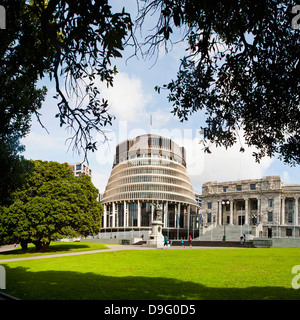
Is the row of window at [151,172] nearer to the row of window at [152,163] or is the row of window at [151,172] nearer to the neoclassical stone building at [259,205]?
the row of window at [152,163]

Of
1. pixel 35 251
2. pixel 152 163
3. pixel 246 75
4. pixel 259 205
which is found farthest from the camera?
pixel 152 163

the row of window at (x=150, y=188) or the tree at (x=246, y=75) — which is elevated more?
the tree at (x=246, y=75)

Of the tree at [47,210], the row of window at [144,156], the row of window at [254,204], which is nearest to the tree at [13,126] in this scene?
the tree at [47,210]

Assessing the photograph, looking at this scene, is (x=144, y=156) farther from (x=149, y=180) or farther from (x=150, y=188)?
(x=150, y=188)

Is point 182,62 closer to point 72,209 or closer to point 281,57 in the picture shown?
point 281,57

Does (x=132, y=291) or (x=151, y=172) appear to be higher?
(x=151, y=172)

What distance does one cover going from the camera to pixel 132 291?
12.2 m

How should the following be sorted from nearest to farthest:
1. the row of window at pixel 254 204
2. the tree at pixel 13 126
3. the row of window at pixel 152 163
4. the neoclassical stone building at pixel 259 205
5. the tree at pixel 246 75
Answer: the tree at pixel 246 75, the tree at pixel 13 126, the neoclassical stone building at pixel 259 205, the row of window at pixel 254 204, the row of window at pixel 152 163

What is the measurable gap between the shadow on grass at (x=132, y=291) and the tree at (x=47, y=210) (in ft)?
84.9

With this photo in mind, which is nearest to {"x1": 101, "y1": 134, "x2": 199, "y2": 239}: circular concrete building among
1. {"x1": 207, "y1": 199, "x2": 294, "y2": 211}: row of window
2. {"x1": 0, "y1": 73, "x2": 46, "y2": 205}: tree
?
{"x1": 207, "y1": 199, "x2": 294, "y2": 211}: row of window

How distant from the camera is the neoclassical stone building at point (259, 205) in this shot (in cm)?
9319

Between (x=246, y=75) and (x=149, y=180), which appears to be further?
(x=149, y=180)

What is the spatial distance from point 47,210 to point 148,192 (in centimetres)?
7051

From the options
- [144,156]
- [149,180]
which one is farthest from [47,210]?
[144,156]
